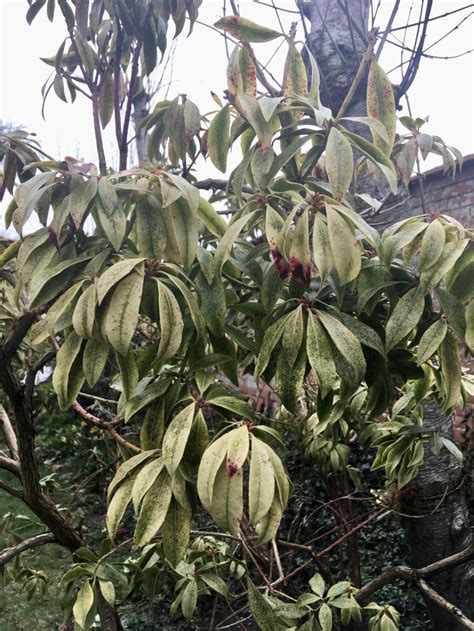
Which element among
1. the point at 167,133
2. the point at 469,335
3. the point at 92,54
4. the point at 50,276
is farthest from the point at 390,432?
the point at 92,54

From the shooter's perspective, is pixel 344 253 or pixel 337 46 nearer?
pixel 344 253

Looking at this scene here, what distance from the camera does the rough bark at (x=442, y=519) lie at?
1.79 m

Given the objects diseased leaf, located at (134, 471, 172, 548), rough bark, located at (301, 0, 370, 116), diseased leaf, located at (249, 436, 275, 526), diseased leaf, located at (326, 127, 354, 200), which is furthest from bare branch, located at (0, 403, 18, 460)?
rough bark, located at (301, 0, 370, 116)

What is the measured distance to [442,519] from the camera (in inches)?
70.8

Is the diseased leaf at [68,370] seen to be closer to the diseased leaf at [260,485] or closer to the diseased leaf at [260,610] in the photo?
the diseased leaf at [260,485]

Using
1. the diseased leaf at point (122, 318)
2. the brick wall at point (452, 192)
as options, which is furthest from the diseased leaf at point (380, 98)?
the brick wall at point (452, 192)

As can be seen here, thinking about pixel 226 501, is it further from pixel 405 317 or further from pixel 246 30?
pixel 246 30

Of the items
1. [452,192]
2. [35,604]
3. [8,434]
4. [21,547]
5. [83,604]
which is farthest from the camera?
[452,192]

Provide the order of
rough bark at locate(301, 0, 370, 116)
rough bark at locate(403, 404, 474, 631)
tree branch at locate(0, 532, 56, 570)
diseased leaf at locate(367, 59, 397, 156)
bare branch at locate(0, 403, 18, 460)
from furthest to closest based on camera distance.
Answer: rough bark at locate(301, 0, 370, 116)
rough bark at locate(403, 404, 474, 631)
bare branch at locate(0, 403, 18, 460)
tree branch at locate(0, 532, 56, 570)
diseased leaf at locate(367, 59, 397, 156)

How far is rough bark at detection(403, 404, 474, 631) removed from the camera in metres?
1.79

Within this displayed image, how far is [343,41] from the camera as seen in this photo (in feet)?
6.64

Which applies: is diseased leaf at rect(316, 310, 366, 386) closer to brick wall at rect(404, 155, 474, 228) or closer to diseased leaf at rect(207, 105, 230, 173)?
diseased leaf at rect(207, 105, 230, 173)

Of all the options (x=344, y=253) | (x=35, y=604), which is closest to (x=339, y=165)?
(x=344, y=253)

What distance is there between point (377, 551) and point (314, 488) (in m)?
0.51
